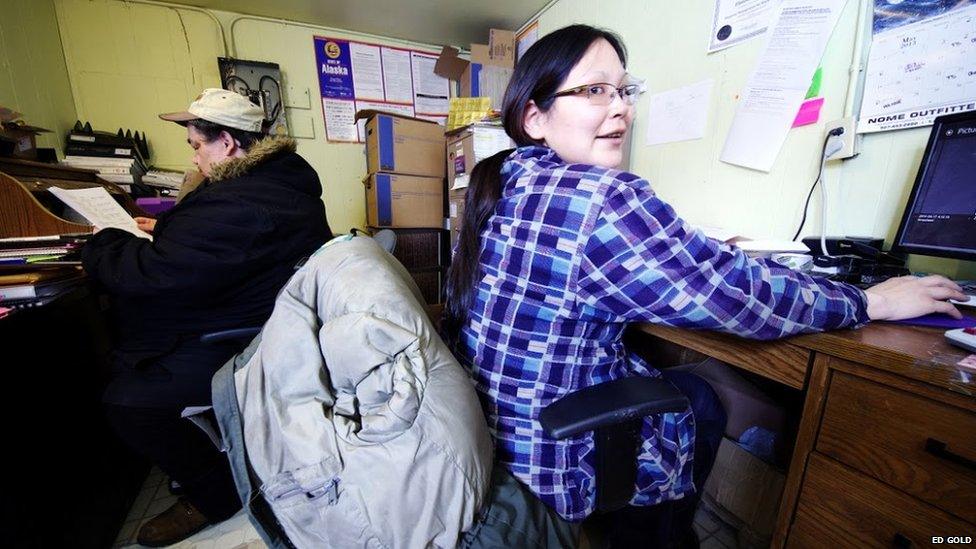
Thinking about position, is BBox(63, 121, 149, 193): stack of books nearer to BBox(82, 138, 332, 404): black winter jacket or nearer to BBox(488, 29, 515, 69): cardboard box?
BBox(82, 138, 332, 404): black winter jacket

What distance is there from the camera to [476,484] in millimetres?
454

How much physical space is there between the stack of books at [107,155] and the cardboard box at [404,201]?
3.98 ft

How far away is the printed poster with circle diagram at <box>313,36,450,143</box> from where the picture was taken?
8.39ft

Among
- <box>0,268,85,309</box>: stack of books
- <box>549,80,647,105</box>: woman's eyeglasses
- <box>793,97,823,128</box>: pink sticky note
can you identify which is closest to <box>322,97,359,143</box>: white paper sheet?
<box>0,268,85,309</box>: stack of books

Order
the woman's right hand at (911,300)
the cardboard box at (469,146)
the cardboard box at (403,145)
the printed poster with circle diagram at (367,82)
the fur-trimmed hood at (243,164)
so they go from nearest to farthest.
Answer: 1. the woman's right hand at (911,300)
2. the fur-trimmed hood at (243,164)
3. the cardboard box at (469,146)
4. the cardboard box at (403,145)
5. the printed poster with circle diagram at (367,82)

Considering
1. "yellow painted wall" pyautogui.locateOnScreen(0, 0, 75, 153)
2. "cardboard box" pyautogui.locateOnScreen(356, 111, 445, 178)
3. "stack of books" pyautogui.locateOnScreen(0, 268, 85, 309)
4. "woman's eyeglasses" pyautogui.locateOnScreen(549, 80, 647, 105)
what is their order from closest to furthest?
"woman's eyeglasses" pyautogui.locateOnScreen(549, 80, 647, 105)
"stack of books" pyautogui.locateOnScreen(0, 268, 85, 309)
"yellow painted wall" pyautogui.locateOnScreen(0, 0, 75, 153)
"cardboard box" pyautogui.locateOnScreen(356, 111, 445, 178)

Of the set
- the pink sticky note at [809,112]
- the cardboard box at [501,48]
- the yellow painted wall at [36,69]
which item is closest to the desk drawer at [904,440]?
the pink sticky note at [809,112]

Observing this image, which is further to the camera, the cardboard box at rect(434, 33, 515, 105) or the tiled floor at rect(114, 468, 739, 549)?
→ the cardboard box at rect(434, 33, 515, 105)

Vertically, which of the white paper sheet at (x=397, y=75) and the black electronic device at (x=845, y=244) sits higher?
the white paper sheet at (x=397, y=75)

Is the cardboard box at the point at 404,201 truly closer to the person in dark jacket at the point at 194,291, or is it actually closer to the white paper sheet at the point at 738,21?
the person in dark jacket at the point at 194,291

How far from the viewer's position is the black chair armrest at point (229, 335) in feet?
3.18

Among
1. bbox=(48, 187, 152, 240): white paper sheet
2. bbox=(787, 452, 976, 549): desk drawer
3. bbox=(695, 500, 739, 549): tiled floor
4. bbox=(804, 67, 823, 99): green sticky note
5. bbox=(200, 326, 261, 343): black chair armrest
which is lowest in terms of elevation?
bbox=(695, 500, 739, 549): tiled floor

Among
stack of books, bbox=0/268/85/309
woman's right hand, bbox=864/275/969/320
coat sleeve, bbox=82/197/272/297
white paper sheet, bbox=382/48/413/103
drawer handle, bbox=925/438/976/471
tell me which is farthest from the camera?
white paper sheet, bbox=382/48/413/103

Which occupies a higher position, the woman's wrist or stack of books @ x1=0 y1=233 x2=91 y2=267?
stack of books @ x1=0 y1=233 x2=91 y2=267
